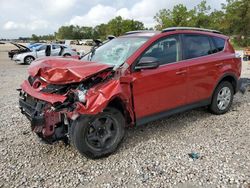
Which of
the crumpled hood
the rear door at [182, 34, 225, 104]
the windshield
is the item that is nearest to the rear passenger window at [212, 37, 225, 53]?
the rear door at [182, 34, 225, 104]

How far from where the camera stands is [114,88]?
3.54 meters

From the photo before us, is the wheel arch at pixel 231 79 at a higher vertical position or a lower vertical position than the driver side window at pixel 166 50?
lower

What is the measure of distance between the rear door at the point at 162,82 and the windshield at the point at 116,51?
270mm

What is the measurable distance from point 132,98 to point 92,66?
768 mm

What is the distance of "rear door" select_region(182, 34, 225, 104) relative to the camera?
15.6 feet

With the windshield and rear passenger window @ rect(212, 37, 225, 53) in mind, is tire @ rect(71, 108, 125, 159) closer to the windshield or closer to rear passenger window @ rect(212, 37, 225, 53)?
the windshield

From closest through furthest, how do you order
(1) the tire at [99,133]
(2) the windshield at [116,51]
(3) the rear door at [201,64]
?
1. (1) the tire at [99,133]
2. (2) the windshield at [116,51]
3. (3) the rear door at [201,64]

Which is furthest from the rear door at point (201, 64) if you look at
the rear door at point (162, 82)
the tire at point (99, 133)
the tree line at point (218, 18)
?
the tree line at point (218, 18)

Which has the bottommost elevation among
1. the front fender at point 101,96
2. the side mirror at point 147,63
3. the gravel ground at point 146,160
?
the gravel ground at point 146,160

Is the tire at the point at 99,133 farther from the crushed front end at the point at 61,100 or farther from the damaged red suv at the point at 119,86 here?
the crushed front end at the point at 61,100

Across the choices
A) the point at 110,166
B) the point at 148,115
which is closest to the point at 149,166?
the point at 110,166

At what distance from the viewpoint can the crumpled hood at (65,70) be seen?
11.2 ft

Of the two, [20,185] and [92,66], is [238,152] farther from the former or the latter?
[20,185]

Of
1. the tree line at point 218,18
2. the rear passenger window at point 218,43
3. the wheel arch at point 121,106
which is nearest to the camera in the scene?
the wheel arch at point 121,106
